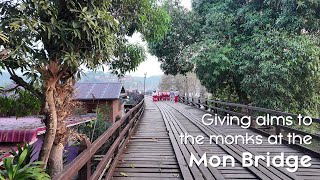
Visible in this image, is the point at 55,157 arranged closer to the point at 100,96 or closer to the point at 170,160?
the point at 170,160

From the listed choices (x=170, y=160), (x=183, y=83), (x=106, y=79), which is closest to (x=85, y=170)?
(x=170, y=160)

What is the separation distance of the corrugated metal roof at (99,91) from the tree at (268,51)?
262 inches

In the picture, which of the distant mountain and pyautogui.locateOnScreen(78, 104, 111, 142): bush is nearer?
the distant mountain

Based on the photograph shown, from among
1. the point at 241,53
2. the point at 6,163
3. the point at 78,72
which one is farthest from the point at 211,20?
the point at 6,163

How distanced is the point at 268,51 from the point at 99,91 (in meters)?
11.9

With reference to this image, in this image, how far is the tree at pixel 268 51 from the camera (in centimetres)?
930

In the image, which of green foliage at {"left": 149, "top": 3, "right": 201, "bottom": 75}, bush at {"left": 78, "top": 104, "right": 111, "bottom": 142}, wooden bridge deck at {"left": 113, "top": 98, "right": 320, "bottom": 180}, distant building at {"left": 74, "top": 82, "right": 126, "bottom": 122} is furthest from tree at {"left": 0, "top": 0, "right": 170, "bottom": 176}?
distant building at {"left": 74, "top": 82, "right": 126, "bottom": 122}

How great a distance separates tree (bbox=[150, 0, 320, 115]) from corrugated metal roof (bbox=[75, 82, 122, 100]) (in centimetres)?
666

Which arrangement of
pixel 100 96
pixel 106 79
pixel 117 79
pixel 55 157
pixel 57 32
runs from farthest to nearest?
pixel 106 79, pixel 100 96, pixel 117 79, pixel 55 157, pixel 57 32

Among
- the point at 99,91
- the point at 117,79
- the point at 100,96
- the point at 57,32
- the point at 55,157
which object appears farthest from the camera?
the point at 99,91

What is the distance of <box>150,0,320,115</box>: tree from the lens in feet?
30.5

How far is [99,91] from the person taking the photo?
58.5ft

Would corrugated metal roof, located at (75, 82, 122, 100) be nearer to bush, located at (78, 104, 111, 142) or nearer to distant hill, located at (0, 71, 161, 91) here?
distant hill, located at (0, 71, 161, 91)

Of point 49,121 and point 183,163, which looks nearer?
point 49,121
